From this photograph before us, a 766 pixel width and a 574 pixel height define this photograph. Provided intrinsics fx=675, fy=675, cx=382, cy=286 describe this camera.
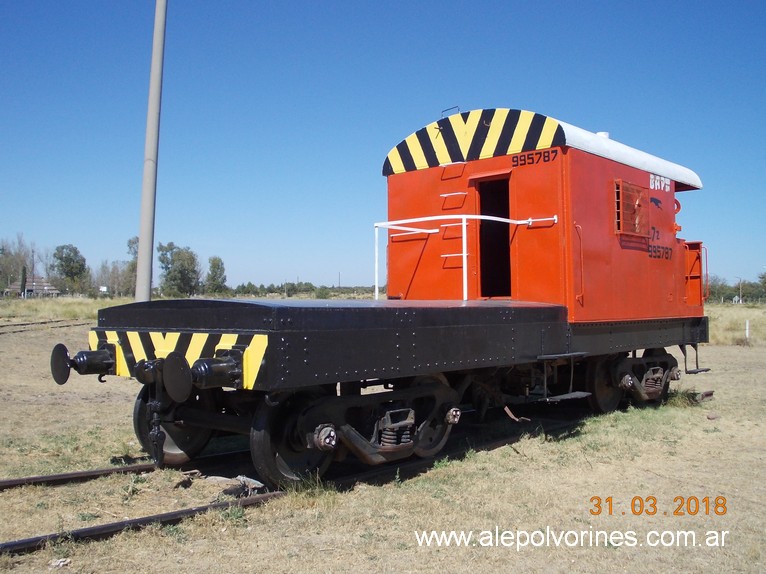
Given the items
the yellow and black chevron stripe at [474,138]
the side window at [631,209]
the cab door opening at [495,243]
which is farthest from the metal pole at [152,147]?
the side window at [631,209]

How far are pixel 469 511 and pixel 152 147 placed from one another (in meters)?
5.85

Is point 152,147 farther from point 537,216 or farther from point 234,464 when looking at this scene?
point 537,216

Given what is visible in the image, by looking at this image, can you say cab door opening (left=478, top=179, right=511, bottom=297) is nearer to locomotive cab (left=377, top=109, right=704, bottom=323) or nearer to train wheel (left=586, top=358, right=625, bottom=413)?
locomotive cab (left=377, top=109, right=704, bottom=323)

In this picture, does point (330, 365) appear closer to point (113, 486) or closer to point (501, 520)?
point (501, 520)

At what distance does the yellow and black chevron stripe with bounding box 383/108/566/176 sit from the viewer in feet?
24.6

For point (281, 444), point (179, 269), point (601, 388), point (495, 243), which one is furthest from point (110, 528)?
point (179, 269)

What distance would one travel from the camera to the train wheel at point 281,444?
4883mm

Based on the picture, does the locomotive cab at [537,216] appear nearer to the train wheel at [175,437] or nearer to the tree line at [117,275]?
the train wheel at [175,437]

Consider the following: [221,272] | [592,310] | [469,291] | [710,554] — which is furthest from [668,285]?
[221,272]

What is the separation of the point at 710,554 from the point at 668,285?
19.0 ft

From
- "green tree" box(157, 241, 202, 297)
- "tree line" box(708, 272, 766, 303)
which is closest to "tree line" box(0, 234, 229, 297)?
"green tree" box(157, 241, 202, 297)

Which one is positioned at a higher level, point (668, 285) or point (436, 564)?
point (668, 285)

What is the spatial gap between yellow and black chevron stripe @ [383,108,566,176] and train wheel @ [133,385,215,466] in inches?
171

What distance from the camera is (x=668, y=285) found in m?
9.28
